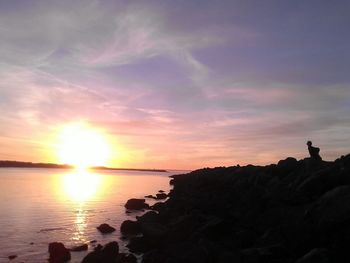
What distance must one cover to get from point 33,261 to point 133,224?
1278 cm

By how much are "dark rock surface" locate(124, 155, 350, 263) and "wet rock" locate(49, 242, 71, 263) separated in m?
4.94

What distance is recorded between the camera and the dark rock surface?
19875 mm

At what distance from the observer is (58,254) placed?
92.4 ft

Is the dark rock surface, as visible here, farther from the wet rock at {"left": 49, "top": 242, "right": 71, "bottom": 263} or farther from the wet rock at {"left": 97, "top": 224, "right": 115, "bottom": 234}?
the wet rock at {"left": 97, "top": 224, "right": 115, "bottom": 234}

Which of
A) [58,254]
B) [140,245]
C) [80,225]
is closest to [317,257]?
[140,245]

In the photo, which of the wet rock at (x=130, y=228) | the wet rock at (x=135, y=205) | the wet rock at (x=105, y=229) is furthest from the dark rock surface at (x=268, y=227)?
the wet rock at (x=135, y=205)

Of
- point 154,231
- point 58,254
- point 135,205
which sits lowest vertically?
point 58,254

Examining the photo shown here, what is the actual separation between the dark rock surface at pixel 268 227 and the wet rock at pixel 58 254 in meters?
4.94

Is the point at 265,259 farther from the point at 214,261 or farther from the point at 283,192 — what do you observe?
the point at 283,192

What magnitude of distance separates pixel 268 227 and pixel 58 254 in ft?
49.5

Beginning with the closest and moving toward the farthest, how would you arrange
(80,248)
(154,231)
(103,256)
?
(103,256) < (154,231) < (80,248)

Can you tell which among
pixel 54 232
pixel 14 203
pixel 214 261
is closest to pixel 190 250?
pixel 214 261

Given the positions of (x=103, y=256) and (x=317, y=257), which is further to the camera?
(x=103, y=256)

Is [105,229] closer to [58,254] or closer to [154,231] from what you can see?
[58,254]
